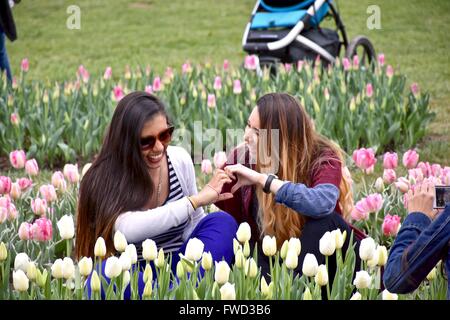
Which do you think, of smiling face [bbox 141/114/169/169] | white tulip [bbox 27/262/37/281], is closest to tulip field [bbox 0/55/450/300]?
smiling face [bbox 141/114/169/169]

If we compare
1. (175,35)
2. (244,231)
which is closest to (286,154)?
(244,231)

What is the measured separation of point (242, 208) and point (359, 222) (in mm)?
680

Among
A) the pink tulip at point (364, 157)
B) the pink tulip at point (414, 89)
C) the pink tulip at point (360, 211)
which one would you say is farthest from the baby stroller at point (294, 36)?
the pink tulip at point (360, 211)

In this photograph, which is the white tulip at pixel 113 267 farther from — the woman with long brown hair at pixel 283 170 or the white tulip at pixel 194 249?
the woman with long brown hair at pixel 283 170

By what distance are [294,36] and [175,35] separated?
451cm

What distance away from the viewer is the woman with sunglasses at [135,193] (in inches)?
112

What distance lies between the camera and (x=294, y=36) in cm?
608

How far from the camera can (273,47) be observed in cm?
612

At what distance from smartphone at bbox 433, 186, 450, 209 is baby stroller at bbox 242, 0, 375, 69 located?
3939 millimetres

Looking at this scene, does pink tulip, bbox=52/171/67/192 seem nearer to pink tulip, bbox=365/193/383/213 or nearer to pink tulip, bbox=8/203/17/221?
pink tulip, bbox=8/203/17/221

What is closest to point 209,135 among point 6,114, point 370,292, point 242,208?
point 6,114

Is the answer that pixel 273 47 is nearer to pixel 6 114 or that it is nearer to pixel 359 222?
pixel 6 114

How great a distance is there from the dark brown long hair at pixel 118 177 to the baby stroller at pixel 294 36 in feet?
10.6

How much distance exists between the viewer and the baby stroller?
20.1 feet
